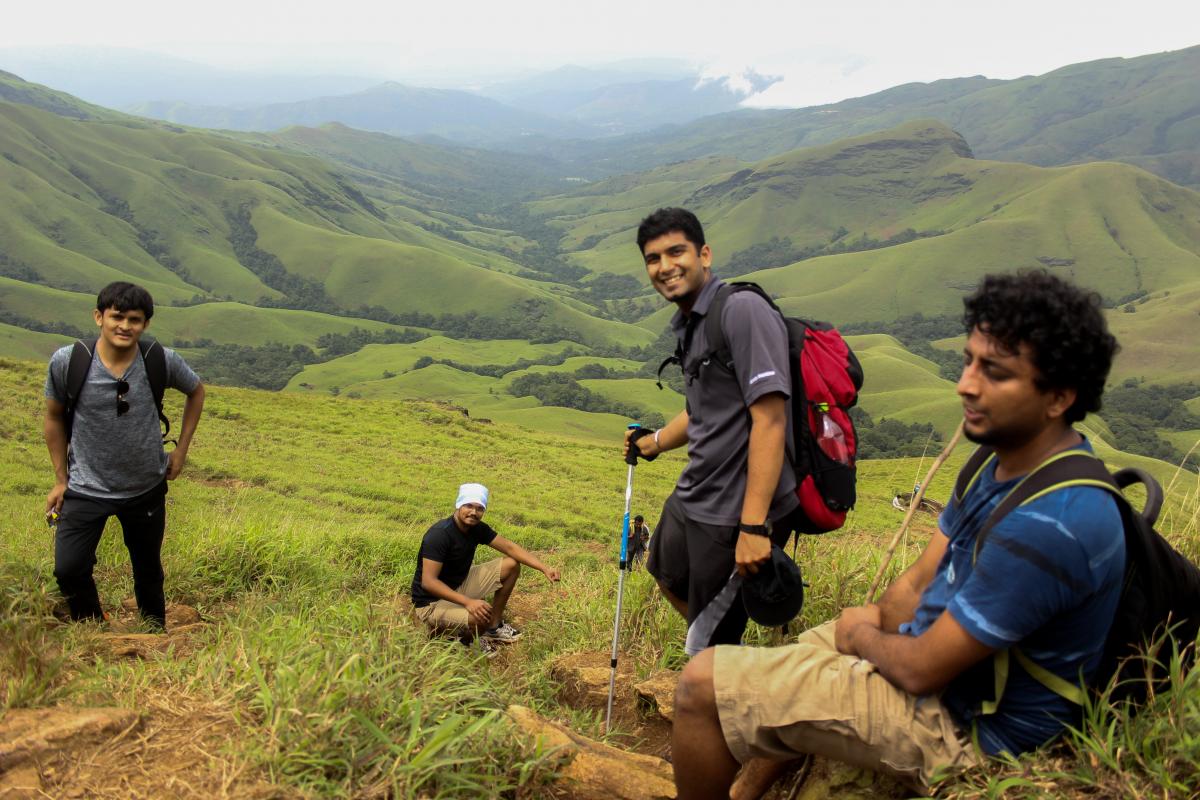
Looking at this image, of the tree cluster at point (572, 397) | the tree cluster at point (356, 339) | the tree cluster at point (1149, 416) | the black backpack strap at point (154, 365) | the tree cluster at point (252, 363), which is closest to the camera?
the black backpack strap at point (154, 365)

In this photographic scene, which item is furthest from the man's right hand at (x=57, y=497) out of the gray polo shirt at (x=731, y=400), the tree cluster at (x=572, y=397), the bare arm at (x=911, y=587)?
the tree cluster at (x=572, y=397)

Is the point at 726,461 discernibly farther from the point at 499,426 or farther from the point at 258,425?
the point at 499,426

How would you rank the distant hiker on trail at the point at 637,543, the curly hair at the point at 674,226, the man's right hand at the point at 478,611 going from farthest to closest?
the distant hiker on trail at the point at 637,543 < the man's right hand at the point at 478,611 < the curly hair at the point at 674,226

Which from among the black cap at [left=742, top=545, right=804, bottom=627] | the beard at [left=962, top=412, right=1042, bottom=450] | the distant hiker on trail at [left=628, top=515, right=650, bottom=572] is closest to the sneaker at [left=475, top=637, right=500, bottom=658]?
the distant hiker on trail at [left=628, top=515, right=650, bottom=572]

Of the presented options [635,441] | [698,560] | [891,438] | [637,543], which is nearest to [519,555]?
[637,543]

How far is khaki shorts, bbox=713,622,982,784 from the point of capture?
9.48 feet

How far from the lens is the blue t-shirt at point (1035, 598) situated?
7.91 ft

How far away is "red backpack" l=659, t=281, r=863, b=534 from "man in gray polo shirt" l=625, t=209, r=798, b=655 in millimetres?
57

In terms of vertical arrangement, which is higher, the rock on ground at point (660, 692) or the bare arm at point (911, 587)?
the bare arm at point (911, 587)

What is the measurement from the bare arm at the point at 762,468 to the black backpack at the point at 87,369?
415cm

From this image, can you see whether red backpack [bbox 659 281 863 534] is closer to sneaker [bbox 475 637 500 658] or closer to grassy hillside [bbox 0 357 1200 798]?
grassy hillside [bbox 0 357 1200 798]

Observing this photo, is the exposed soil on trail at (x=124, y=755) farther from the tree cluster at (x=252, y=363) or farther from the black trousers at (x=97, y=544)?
the tree cluster at (x=252, y=363)

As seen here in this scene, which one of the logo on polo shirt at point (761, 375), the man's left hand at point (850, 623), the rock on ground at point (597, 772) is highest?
the logo on polo shirt at point (761, 375)

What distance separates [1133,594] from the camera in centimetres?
268
